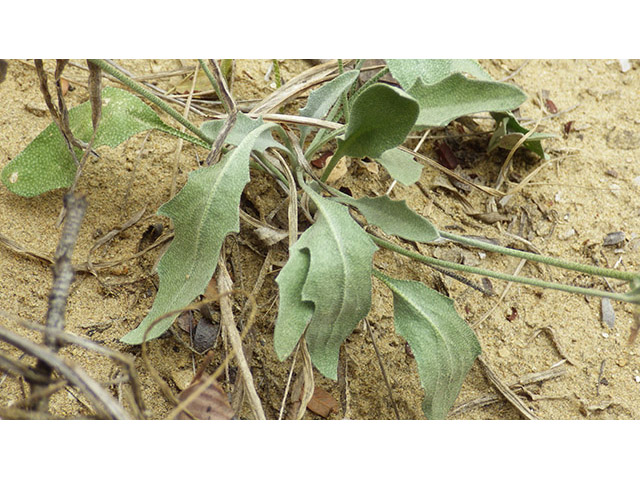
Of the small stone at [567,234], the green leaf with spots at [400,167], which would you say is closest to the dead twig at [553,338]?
the small stone at [567,234]

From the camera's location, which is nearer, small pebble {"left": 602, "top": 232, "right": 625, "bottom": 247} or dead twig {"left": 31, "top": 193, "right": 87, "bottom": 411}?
dead twig {"left": 31, "top": 193, "right": 87, "bottom": 411}

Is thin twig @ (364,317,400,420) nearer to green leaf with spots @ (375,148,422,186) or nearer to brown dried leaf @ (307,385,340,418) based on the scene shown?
brown dried leaf @ (307,385,340,418)

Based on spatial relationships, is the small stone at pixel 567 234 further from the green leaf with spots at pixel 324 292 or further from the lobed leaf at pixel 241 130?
the lobed leaf at pixel 241 130

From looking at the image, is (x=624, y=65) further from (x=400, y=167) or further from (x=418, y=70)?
(x=400, y=167)

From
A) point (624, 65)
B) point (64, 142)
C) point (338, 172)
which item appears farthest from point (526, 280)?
point (624, 65)

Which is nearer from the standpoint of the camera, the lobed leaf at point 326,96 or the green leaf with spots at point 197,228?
the green leaf with spots at point 197,228

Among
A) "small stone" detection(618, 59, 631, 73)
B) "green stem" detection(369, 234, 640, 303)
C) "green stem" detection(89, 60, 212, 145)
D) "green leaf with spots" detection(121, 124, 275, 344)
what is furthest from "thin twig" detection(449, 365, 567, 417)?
"small stone" detection(618, 59, 631, 73)
